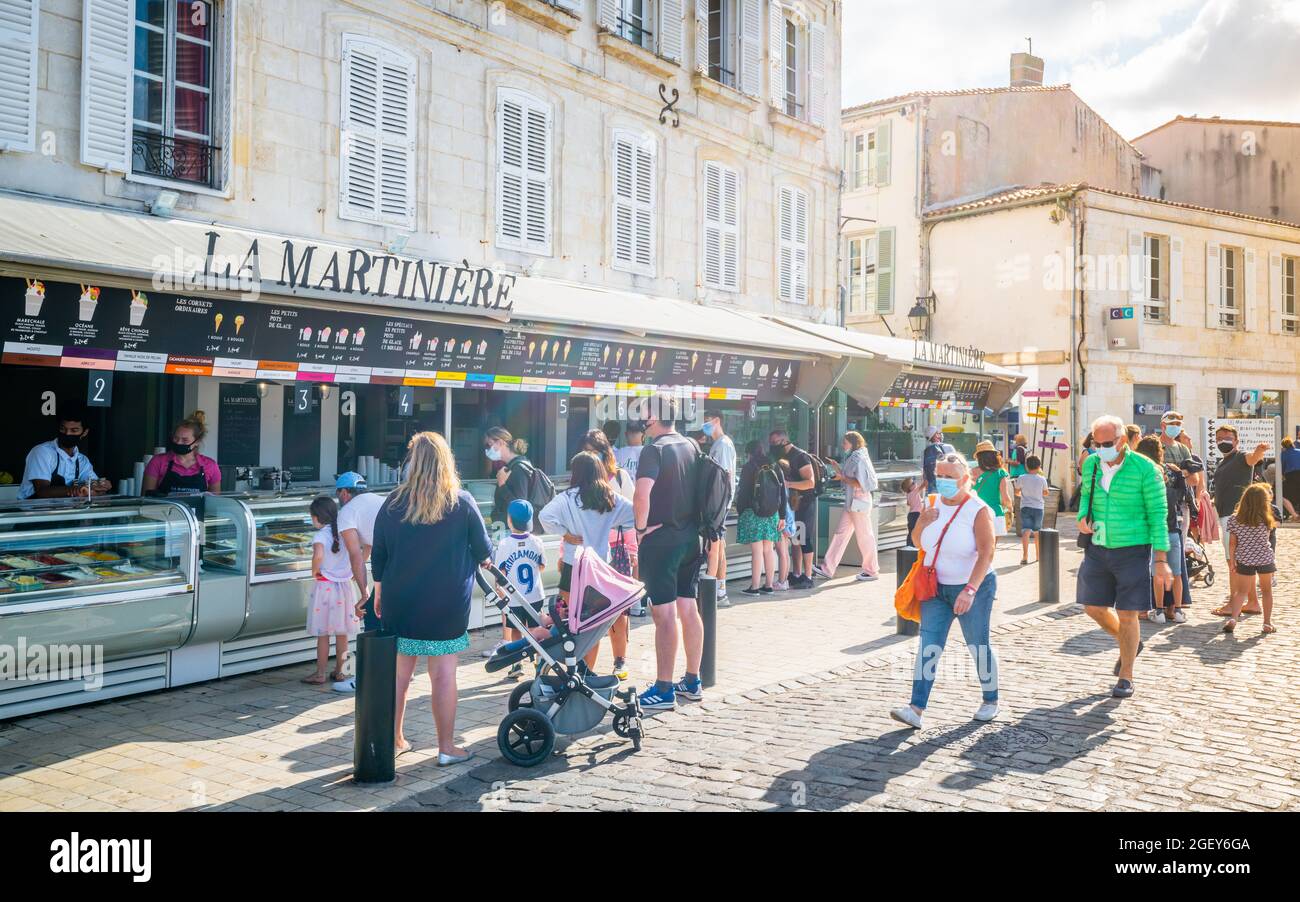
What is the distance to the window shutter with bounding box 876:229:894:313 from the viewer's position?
2536 centimetres

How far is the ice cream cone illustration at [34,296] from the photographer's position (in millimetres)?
7270

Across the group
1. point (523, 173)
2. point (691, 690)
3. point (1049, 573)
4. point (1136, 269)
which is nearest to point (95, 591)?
point (691, 690)

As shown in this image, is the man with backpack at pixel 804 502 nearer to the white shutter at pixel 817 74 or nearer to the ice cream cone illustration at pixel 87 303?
the ice cream cone illustration at pixel 87 303

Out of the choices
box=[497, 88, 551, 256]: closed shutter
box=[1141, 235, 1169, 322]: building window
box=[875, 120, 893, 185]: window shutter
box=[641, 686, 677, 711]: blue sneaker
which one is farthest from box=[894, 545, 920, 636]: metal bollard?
box=[875, 120, 893, 185]: window shutter

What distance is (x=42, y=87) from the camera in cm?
856

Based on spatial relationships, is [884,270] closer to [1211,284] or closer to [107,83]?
[1211,284]

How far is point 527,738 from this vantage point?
218 inches

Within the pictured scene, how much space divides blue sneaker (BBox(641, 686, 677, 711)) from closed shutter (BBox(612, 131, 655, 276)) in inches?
329

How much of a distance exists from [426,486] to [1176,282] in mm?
22769

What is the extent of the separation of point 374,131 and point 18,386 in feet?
14.5

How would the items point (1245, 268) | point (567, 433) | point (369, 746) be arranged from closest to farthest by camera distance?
1. point (369, 746)
2. point (567, 433)
3. point (1245, 268)

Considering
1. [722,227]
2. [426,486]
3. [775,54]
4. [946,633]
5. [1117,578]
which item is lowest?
[946,633]
